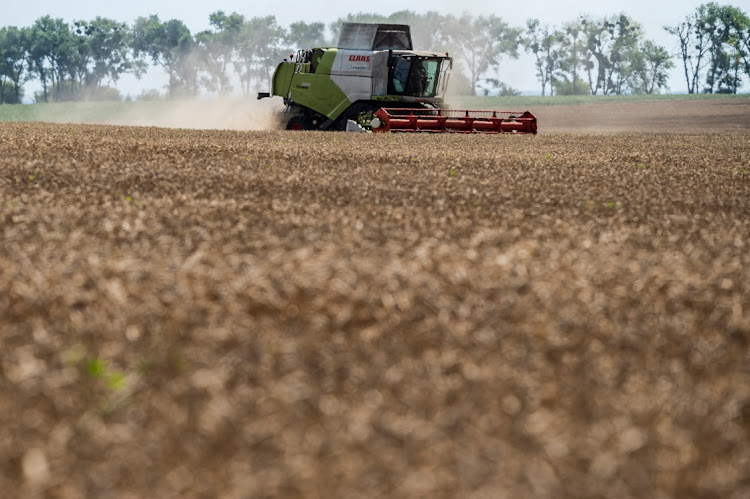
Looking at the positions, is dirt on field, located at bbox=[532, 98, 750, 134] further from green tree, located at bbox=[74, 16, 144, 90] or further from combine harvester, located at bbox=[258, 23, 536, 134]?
green tree, located at bbox=[74, 16, 144, 90]

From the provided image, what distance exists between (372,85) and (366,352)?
72.1 feet

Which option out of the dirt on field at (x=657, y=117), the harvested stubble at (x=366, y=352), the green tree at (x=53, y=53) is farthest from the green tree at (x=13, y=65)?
the harvested stubble at (x=366, y=352)

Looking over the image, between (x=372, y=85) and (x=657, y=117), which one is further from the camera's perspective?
(x=657, y=117)

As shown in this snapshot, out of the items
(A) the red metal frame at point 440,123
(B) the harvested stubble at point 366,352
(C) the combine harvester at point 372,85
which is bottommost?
(B) the harvested stubble at point 366,352

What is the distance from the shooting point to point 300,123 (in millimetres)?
26609

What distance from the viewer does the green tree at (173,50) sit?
5069 inches

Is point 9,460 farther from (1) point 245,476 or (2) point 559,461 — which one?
(2) point 559,461

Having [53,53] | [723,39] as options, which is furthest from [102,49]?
[723,39]

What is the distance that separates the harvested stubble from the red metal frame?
1571 cm

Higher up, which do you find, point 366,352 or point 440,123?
point 440,123

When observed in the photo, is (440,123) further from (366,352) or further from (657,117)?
(657,117)

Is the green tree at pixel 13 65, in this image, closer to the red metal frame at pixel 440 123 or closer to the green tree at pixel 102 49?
the green tree at pixel 102 49

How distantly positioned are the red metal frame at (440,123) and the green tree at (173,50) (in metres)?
106

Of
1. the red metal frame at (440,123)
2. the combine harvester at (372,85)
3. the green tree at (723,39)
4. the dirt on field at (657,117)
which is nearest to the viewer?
the red metal frame at (440,123)
